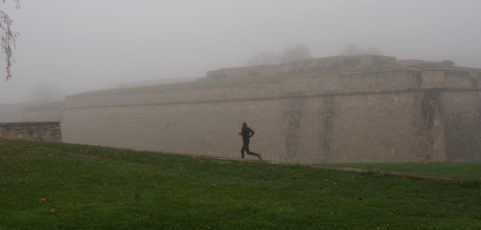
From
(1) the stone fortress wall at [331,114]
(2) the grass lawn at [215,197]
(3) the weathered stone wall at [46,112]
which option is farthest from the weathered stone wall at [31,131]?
(3) the weathered stone wall at [46,112]

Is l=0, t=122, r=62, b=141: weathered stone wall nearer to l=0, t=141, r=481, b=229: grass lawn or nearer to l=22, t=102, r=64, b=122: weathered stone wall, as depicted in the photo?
l=0, t=141, r=481, b=229: grass lawn

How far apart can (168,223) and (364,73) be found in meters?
17.5

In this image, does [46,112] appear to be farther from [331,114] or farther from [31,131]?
[31,131]

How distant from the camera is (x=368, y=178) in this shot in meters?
10.0

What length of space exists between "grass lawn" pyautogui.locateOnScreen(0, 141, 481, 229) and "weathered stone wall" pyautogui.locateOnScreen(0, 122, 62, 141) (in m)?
5.28

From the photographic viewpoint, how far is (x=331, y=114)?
→ 23.4m

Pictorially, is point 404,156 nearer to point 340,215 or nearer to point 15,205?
point 340,215

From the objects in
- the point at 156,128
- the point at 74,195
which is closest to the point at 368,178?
the point at 74,195

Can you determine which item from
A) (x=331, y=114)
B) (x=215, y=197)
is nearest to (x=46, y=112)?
(x=331, y=114)

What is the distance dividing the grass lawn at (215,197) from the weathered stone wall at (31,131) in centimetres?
528

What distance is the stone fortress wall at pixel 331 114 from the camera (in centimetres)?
2100

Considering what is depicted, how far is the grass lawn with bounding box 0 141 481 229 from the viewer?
21.6 feet

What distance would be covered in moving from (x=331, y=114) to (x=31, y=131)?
12.0 m

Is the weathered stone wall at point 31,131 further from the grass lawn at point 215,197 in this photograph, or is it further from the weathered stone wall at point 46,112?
Result: the weathered stone wall at point 46,112
